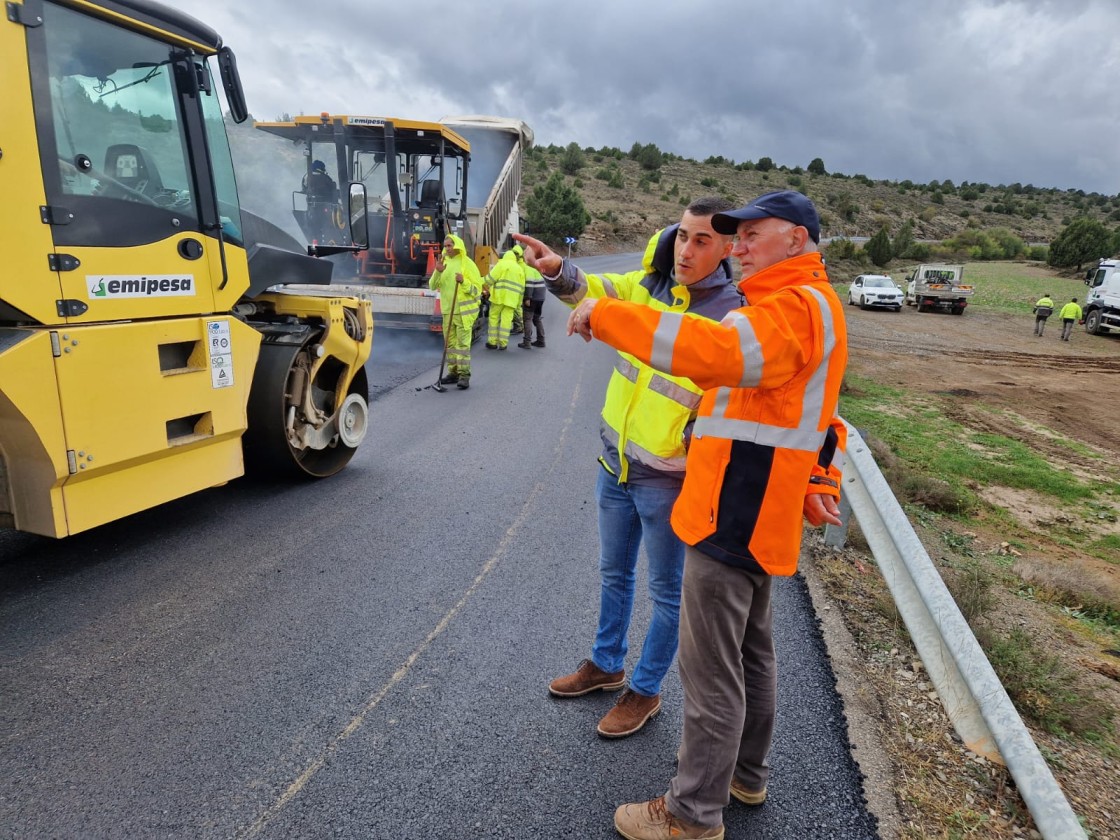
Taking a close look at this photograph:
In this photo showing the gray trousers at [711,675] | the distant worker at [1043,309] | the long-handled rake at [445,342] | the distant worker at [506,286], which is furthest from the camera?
the distant worker at [1043,309]

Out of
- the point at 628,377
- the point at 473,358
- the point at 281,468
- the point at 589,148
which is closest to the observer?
the point at 628,377

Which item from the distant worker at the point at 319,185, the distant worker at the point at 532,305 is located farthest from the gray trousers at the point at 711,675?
the distant worker at the point at 319,185

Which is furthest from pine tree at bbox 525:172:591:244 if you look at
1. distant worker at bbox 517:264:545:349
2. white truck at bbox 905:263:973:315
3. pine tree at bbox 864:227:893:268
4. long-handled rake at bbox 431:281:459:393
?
long-handled rake at bbox 431:281:459:393

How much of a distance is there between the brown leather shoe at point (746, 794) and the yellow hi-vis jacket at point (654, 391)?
1.07 metres

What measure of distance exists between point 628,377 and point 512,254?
30.3 feet

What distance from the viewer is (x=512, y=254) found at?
11.4m

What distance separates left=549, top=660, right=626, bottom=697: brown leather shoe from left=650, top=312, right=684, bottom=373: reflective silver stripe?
1.68 metres

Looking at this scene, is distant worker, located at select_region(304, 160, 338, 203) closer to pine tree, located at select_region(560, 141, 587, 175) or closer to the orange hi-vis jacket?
the orange hi-vis jacket

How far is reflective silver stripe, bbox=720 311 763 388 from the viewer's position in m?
1.76

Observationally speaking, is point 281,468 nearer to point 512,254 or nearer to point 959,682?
point 959,682

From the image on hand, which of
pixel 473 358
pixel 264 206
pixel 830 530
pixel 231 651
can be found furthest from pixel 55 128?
pixel 473 358

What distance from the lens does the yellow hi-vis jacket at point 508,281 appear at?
11.4m

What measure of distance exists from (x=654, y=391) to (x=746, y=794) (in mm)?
1431

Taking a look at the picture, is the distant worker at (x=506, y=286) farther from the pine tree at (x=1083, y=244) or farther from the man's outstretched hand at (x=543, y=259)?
the pine tree at (x=1083, y=244)
